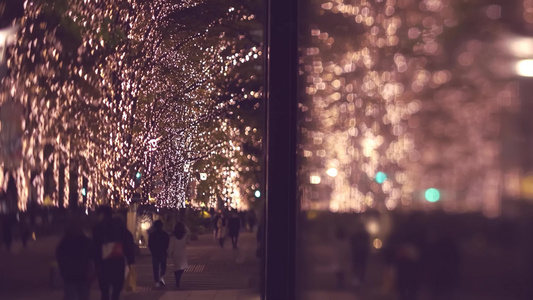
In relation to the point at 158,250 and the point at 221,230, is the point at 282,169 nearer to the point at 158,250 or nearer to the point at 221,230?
the point at 221,230

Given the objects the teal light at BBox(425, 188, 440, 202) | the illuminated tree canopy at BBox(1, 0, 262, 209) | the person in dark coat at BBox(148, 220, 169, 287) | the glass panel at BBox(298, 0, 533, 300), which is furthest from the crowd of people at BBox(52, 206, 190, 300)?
the teal light at BBox(425, 188, 440, 202)

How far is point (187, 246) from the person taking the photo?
269 inches

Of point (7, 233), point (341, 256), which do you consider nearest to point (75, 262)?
point (7, 233)

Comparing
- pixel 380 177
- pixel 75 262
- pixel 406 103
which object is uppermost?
pixel 406 103

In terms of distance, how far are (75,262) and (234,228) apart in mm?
1593

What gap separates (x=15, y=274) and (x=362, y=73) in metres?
4.02

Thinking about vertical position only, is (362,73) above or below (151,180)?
above

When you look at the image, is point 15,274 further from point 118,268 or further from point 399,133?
point 399,133

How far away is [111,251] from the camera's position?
272 inches

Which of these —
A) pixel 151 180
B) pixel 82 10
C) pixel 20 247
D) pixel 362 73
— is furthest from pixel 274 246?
pixel 82 10

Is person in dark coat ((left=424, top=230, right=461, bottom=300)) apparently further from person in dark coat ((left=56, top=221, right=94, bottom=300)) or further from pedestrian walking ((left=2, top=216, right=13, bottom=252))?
pedestrian walking ((left=2, top=216, right=13, bottom=252))

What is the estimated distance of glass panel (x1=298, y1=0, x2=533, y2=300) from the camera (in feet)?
22.5

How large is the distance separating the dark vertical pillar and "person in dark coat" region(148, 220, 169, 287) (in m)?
1.03

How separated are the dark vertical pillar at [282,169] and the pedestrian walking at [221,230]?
49cm
